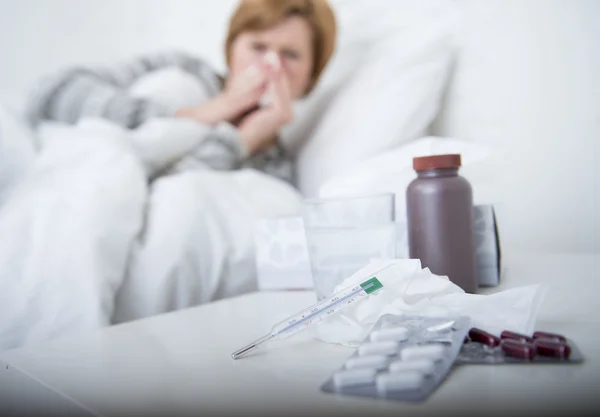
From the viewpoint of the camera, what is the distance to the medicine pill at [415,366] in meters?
0.28

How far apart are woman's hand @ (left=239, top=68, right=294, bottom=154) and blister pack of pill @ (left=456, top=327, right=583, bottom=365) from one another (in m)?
0.86

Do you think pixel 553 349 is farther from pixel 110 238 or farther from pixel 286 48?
pixel 286 48

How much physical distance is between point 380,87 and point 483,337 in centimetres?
73

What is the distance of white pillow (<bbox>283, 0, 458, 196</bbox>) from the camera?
932mm

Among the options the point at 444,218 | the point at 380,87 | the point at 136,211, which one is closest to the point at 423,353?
the point at 444,218

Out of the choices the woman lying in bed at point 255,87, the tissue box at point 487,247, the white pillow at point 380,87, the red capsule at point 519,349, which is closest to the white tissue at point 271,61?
the woman lying in bed at point 255,87

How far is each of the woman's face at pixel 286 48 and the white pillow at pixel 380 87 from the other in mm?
78

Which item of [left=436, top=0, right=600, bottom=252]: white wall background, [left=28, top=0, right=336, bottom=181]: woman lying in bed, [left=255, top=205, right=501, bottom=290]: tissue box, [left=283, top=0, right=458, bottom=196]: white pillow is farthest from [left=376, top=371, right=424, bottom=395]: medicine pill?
[left=28, top=0, right=336, bottom=181]: woman lying in bed

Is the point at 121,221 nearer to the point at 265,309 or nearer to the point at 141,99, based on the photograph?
the point at 265,309

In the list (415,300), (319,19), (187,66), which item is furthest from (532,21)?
(187,66)

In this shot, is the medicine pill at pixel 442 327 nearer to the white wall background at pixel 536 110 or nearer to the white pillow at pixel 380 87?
the white wall background at pixel 536 110

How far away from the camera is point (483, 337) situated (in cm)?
34

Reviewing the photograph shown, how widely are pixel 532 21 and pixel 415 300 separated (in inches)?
24.3

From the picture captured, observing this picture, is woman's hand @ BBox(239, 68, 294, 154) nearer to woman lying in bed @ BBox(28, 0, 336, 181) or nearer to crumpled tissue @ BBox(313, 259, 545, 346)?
woman lying in bed @ BBox(28, 0, 336, 181)
